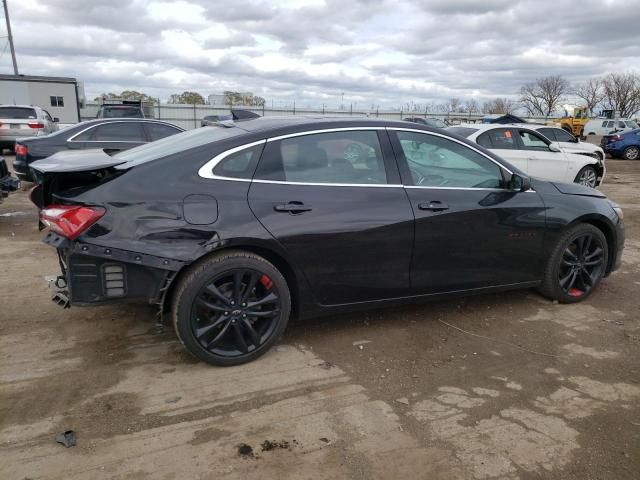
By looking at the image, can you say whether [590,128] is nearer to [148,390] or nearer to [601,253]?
[601,253]

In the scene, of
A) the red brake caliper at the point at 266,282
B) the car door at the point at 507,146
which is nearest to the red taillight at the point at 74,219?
the red brake caliper at the point at 266,282

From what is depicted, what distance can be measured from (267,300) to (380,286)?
0.88 metres

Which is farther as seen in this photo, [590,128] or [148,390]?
[590,128]

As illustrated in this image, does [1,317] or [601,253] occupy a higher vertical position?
[601,253]

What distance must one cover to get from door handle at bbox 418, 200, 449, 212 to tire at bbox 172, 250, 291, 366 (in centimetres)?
119

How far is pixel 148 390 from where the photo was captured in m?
3.19

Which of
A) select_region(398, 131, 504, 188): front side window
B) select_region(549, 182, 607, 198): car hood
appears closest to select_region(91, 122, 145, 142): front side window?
select_region(398, 131, 504, 188): front side window

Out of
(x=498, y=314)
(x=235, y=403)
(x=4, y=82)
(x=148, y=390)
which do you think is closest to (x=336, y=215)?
(x=235, y=403)

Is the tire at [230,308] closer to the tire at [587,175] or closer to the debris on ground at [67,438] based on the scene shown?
the debris on ground at [67,438]

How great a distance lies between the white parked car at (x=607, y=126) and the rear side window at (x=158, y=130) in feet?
102

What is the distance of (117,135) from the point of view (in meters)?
9.76

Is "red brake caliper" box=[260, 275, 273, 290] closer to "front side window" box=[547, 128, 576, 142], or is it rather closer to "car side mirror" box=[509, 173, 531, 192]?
"car side mirror" box=[509, 173, 531, 192]

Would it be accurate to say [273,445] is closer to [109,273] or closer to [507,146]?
[109,273]

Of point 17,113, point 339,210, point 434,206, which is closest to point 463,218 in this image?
point 434,206
